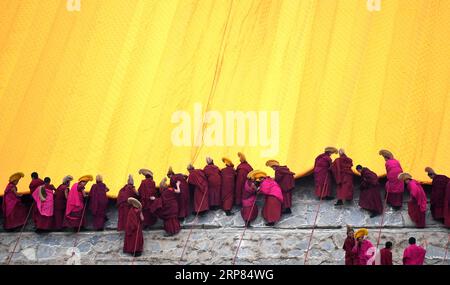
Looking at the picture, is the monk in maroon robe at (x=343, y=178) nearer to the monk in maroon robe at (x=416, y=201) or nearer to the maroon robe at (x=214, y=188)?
the monk in maroon robe at (x=416, y=201)

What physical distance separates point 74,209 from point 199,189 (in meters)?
1.64

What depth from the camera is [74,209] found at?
15172 mm

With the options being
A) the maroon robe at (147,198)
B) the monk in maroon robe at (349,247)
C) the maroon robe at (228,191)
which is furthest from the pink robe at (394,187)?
the maroon robe at (147,198)

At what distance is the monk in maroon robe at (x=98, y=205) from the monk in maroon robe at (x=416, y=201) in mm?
3866

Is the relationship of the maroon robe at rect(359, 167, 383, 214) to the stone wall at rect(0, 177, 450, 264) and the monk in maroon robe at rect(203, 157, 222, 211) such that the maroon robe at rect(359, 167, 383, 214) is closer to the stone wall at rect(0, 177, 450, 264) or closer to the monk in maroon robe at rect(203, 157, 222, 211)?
the stone wall at rect(0, 177, 450, 264)

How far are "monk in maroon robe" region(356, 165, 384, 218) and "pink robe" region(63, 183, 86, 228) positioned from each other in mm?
3624

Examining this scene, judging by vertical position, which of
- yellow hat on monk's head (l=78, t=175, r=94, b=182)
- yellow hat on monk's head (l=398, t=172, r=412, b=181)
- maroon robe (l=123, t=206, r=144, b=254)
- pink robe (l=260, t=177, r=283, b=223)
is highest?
yellow hat on monk's head (l=398, t=172, r=412, b=181)

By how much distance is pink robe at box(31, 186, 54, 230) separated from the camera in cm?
1520

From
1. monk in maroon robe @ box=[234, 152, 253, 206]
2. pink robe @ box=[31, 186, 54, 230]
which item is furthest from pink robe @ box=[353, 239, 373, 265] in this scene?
pink robe @ box=[31, 186, 54, 230]

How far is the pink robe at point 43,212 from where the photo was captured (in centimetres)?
1520

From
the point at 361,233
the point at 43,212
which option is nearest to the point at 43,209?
the point at 43,212

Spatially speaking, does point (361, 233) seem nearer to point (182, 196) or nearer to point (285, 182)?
point (285, 182)
